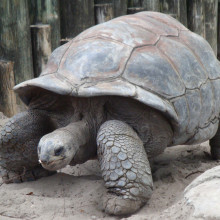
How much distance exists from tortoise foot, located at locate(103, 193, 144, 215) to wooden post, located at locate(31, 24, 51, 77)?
2.57 metres

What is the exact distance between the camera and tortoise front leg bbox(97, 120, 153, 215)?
9.55 ft

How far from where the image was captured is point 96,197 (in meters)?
3.21

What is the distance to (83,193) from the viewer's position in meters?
3.31

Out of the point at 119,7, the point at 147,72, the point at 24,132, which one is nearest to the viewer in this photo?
the point at 147,72

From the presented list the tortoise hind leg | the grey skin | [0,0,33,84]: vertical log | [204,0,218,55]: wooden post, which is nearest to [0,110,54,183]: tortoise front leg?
the grey skin

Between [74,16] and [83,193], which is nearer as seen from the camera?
[83,193]

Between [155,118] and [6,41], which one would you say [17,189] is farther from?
[6,41]

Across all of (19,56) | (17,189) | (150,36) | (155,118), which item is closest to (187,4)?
(19,56)

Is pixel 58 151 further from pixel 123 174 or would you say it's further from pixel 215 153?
pixel 215 153

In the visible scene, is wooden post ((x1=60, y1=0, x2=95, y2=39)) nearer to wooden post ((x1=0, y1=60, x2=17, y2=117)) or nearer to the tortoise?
wooden post ((x1=0, y1=60, x2=17, y2=117))

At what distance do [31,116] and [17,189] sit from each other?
583mm

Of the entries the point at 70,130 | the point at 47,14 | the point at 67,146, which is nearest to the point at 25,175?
the point at 70,130

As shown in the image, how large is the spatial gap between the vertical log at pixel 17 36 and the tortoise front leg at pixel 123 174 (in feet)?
7.34

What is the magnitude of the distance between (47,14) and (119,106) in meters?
2.23
